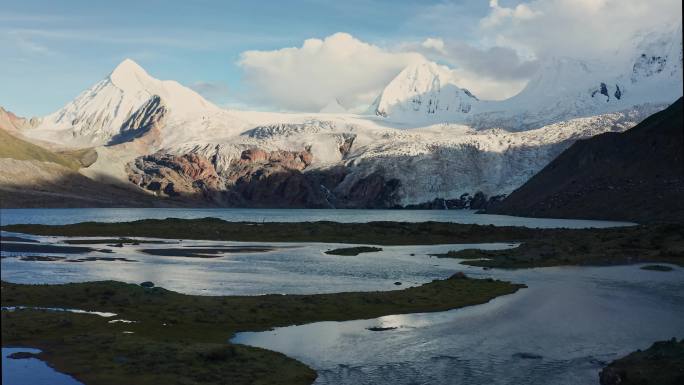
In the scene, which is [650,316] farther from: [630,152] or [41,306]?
[630,152]

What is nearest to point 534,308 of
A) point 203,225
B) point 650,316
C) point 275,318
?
point 650,316

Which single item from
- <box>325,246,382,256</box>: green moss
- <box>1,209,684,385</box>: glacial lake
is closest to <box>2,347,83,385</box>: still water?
<box>1,209,684,385</box>: glacial lake

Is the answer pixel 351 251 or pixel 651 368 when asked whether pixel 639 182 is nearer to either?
pixel 351 251

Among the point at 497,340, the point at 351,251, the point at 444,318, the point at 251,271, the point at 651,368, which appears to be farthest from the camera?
the point at 351,251

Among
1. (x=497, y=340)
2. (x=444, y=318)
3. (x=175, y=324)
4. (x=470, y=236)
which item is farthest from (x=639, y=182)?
(x=175, y=324)

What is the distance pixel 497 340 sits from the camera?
36750mm

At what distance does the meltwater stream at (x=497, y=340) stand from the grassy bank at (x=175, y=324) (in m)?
1.96

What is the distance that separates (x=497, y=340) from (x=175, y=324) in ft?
56.2

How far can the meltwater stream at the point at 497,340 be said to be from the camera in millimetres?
30047

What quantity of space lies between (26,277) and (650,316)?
147 ft

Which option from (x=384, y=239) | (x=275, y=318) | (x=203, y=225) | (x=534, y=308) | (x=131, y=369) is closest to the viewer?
(x=131, y=369)

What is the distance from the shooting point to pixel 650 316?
43.7m

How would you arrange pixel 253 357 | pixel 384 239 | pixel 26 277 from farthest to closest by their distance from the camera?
1. pixel 384 239
2. pixel 26 277
3. pixel 253 357

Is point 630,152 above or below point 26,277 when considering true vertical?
above
